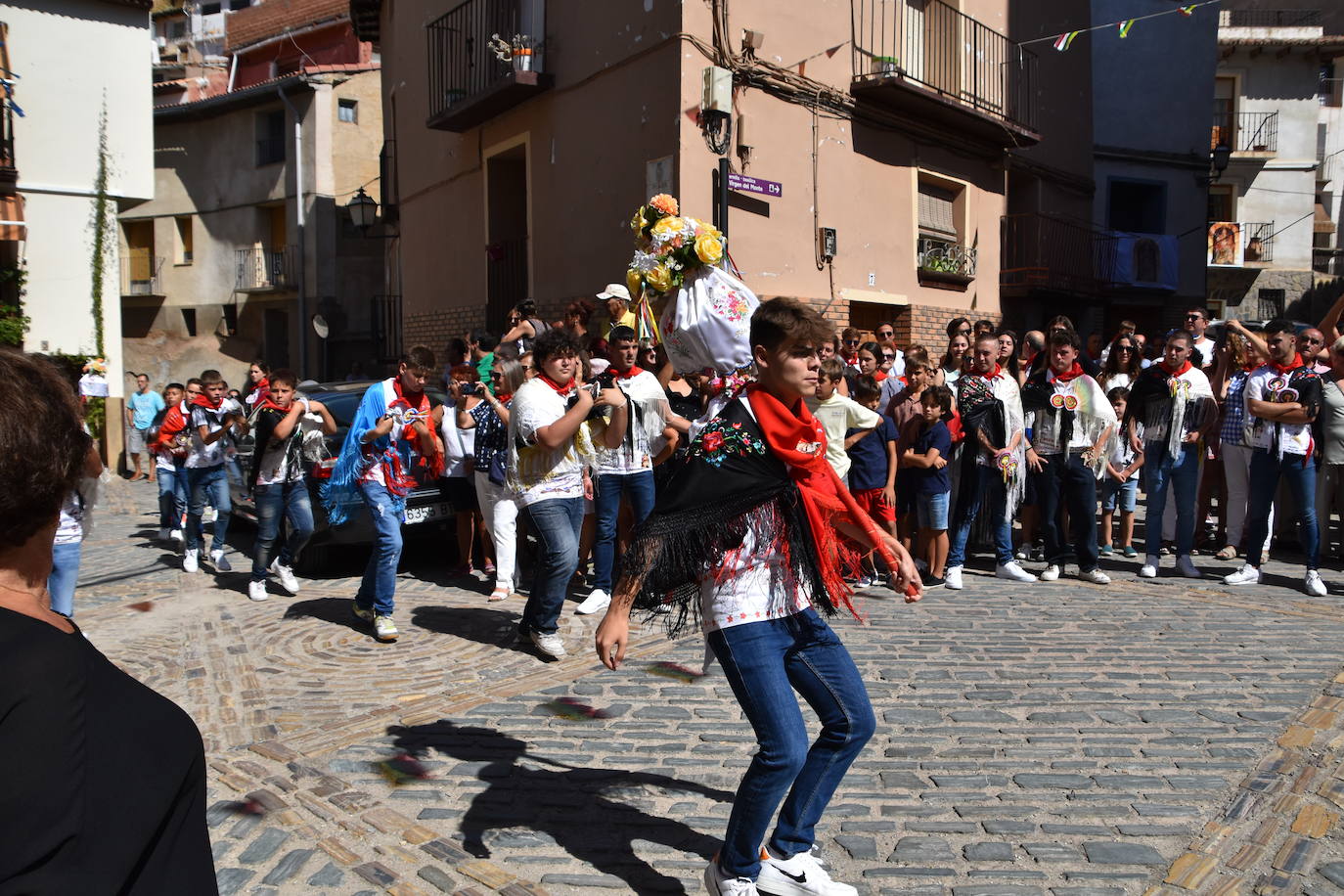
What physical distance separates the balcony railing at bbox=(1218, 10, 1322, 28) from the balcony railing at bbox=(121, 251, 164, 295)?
3271 centimetres

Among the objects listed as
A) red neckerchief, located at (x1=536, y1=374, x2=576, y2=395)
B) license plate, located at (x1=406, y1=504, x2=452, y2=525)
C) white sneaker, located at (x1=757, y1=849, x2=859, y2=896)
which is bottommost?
white sneaker, located at (x1=757, y1=849, x2=859, y2=896)

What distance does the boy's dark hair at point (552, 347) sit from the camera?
614 cm

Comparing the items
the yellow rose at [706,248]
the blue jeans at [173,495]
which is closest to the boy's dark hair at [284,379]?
the blue jeans at [173,495]

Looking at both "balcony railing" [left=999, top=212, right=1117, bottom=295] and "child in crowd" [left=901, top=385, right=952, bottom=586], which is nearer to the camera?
"child in crowd" [left=901, top=385, right=952, bottom=586]

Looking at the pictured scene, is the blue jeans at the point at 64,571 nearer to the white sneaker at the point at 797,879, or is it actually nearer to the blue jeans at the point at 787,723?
the blue jeans at the point at 787,723

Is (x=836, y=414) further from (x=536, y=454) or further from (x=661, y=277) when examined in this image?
(x=661, y=277)

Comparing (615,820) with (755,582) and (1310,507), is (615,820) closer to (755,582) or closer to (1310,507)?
(755,582)

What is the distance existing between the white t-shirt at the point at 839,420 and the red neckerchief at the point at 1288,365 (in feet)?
10.8

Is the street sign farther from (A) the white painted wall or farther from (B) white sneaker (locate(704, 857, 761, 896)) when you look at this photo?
(A) the white painted wall

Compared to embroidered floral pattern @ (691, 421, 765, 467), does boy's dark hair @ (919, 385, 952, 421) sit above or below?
above

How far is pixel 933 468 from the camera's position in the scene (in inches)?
322

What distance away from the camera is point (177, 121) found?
30.2m

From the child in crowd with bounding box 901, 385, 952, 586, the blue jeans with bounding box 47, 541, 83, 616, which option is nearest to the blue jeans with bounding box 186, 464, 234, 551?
the blue jeans with bounding box 47, 541, 83, 616

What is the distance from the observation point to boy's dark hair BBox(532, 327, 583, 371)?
6.14 m
